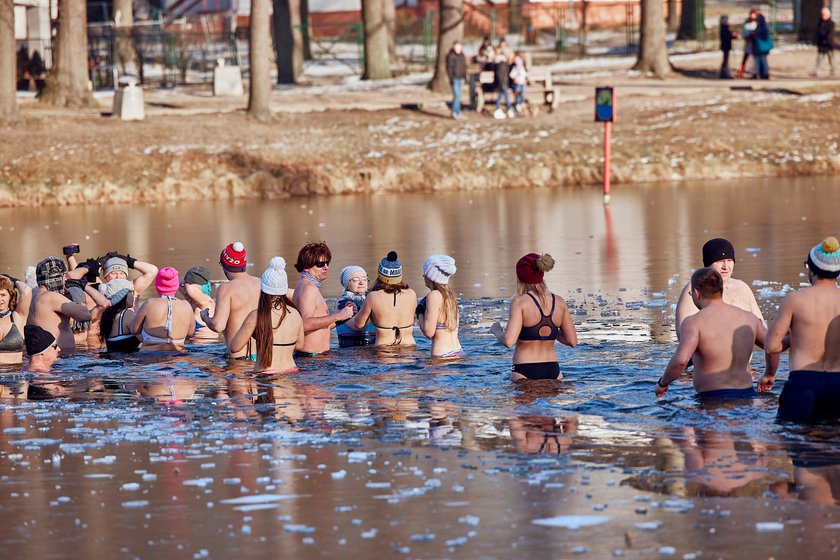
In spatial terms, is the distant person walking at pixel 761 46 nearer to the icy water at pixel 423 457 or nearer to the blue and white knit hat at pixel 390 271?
the icy water at pixel 423 457

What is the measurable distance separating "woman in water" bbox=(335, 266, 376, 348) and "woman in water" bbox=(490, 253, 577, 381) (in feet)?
9.38

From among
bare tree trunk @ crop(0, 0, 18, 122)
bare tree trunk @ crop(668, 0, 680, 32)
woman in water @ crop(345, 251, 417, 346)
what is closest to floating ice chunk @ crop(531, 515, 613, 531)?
woman in water @ crop(345, 251, 417, 346)

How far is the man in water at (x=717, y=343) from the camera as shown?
1081cm

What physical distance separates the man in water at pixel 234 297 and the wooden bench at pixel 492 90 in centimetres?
2514

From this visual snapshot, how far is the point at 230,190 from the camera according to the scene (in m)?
34.3

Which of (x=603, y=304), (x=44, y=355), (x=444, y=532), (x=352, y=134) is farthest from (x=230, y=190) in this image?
(x=444, y=532)

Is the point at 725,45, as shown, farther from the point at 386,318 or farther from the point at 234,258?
the point at 234,258

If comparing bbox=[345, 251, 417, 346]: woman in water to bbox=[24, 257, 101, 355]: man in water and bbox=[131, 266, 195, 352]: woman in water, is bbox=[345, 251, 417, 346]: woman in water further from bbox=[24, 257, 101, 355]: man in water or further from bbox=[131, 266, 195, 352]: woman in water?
bbox=[24, 257, 101, 355]: man in water

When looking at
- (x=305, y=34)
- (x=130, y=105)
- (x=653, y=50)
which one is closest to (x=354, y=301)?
(x=130, y=105)

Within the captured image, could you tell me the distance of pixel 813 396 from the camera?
10359mm

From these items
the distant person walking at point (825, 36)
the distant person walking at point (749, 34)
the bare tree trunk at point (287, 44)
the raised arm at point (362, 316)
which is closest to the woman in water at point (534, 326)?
the raised arm at point (362, 316)

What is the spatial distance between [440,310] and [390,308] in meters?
0.97

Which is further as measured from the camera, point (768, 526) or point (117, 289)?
point (117, 289)

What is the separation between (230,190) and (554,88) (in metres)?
10.3
